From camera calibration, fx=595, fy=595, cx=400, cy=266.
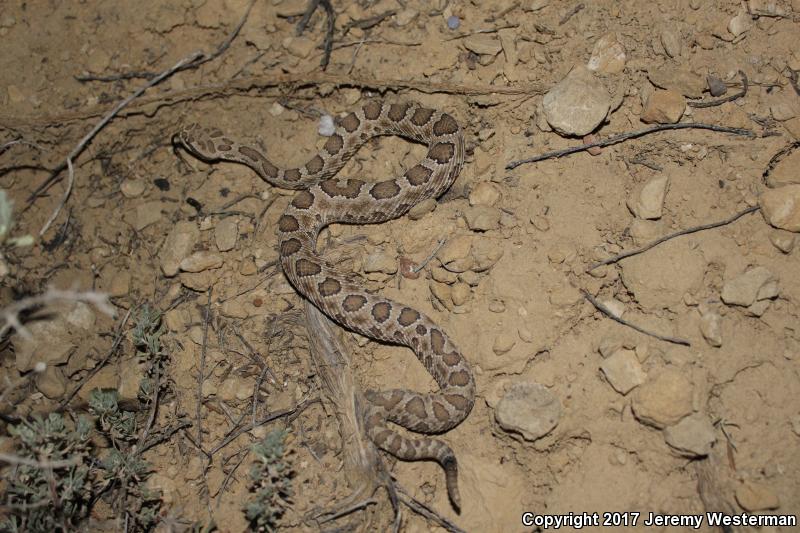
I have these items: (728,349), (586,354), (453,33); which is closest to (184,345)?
(586,354)

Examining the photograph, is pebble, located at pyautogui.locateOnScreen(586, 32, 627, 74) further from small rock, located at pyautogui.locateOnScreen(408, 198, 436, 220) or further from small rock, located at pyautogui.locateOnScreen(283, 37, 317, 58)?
small rock, located at pyautogui.locateOnScreen(283, 37, 317, 58)

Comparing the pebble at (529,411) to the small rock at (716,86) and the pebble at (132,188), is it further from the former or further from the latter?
the pebble at (132,188)

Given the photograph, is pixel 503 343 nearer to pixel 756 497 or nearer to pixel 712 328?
pixel 712 328

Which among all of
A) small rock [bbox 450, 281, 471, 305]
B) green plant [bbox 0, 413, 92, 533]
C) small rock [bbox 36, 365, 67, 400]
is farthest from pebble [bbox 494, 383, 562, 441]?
small rock [bbox 36, 365, 67, 400]

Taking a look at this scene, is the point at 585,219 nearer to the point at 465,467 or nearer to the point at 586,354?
the point at 586,354

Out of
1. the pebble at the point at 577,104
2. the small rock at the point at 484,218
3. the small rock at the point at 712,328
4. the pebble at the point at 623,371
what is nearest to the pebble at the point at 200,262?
the small rock at the point at 484,218
